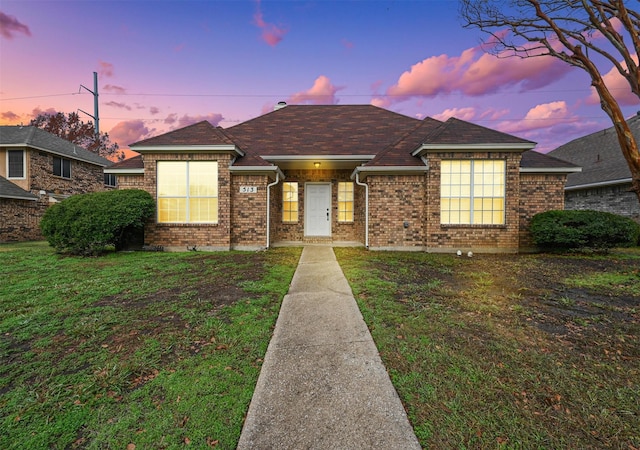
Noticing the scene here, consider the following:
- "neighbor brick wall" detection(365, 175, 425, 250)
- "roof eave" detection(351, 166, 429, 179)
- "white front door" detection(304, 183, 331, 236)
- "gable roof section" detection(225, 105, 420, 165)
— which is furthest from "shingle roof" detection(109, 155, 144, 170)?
"neighbor brick wall" detection(365, 175, 425, 250)

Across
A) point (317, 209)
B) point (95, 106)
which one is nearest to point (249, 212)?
point (317, 209)

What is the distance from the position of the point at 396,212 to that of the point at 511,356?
22.6 feet

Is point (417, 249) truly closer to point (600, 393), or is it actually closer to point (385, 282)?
point (385, 282)

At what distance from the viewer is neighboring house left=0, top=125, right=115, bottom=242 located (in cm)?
1245

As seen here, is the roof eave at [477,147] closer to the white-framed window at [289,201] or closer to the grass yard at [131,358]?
the white-framed window at [289,201]

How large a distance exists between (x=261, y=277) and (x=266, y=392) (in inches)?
138

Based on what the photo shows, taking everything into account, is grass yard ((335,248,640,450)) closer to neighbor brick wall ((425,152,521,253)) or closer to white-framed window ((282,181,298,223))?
neighbor brick wall ((425,152,521,253))

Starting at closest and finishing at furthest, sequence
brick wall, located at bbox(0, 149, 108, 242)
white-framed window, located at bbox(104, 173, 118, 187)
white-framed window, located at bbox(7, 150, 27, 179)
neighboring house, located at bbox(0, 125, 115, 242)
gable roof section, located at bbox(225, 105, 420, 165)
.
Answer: gable roof section, located at bbox(225, 105, 420, 165)
brick wall, located at bbox(0, 149, 108, 242)
neighboring house, located at bbox(0, 125, 115, 242)
white-framed window, located at bbox(7, 150, 27, 179)
white-framed window, located at bbox(104, 173, 118, 187)

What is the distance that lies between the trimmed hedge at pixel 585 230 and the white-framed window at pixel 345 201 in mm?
6412

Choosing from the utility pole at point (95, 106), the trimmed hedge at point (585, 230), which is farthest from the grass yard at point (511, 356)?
the utility pole at point (95, 106)

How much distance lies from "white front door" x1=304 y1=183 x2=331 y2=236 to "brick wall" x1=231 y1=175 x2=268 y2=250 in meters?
2.51

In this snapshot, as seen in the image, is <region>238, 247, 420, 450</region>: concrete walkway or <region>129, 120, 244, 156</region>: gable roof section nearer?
<region>238, 247, 420, 450</region>: concrete walkway

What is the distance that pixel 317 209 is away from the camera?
1134 cm

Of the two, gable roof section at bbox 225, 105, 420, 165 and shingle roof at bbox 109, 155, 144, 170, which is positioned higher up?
gable roof section at bbox 225, 105, 420, 165
